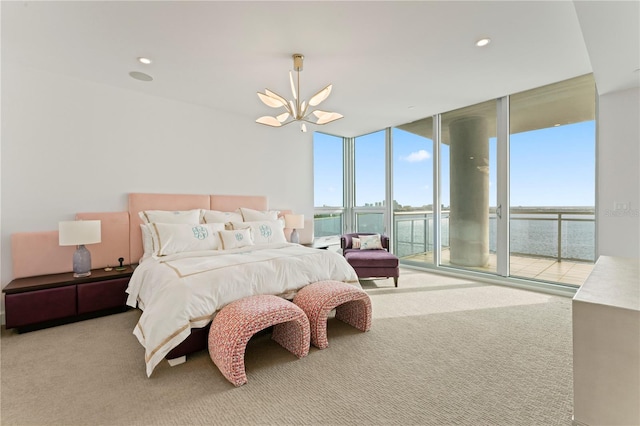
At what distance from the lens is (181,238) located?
3301 millimetres

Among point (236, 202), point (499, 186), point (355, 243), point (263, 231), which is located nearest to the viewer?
point (263, 231)

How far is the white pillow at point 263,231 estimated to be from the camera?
380 cm

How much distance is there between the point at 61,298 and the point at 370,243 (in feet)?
13.1

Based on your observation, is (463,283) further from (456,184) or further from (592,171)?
(592,171)

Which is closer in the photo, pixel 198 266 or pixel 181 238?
pixel 198 266

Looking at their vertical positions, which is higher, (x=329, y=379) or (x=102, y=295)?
(x=102, y=295)

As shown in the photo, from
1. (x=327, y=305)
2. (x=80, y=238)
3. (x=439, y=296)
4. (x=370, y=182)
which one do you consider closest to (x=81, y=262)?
(x=80, y=238)

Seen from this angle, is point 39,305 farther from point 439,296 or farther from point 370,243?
point 439,296

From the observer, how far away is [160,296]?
2.13 meters

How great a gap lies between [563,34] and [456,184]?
2662 millimetres

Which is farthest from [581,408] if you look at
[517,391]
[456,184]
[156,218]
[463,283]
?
[456,184]

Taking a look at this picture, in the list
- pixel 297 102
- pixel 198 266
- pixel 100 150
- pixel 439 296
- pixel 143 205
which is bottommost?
pixel 439 296

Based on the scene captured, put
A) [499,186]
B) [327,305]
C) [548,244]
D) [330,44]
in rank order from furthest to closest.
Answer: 1. [499,186]
2. [548,244]
3. [330,44]
4. [327,305]

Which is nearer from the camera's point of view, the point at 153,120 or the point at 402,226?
the point at 153,120
